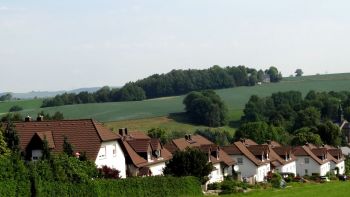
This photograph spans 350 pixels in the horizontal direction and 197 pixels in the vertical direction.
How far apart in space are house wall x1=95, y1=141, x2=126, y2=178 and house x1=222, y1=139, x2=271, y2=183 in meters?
26.4

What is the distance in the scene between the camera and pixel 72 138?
2104 inches

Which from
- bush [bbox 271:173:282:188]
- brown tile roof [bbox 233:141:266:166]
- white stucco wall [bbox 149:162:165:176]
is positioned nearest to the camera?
white stucco wall [bbox 149:162:165:176]

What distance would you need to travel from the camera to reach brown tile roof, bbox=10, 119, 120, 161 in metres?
53.1

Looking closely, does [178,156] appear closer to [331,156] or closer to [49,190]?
[49,190]

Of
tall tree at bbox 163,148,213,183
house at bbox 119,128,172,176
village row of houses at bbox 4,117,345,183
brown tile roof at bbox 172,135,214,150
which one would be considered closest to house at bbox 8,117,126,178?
village row of houses at bbox 4,117,345,183

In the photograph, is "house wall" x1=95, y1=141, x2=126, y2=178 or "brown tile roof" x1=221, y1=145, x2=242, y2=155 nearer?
"house wall" x1=95, y1=141, x2=126, y2=178

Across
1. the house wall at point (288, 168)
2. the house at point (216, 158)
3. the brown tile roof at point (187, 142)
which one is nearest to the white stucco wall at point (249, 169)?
the house at point (216, 158)

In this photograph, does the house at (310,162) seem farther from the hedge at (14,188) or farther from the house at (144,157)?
the hedge at (14,188)

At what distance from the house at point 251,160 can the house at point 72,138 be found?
98.6 ft

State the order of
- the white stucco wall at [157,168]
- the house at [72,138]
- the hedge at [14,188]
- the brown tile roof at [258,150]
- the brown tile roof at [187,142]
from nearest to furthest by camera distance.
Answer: the hedge at [14,188]
the house at [72,138]
the white stucco wall at [157,168]
the brown tile roof at [187,142]
the brown tile roof at [258,150]

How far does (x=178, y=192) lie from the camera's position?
53.0 m

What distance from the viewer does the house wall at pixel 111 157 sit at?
5419cm

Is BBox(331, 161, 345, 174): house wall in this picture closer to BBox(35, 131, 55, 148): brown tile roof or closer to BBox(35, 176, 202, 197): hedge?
BBox(35, 176, 202, 197): hedge

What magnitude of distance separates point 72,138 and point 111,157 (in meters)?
4.12
